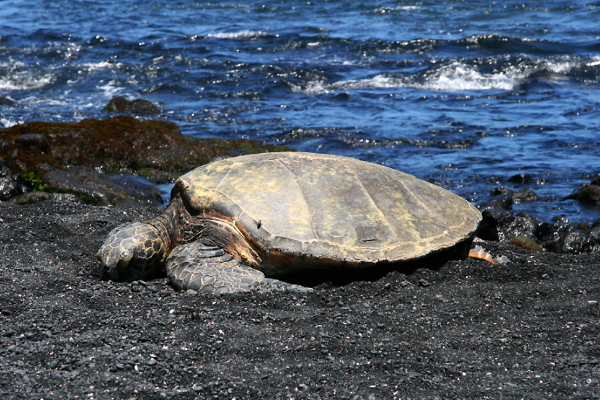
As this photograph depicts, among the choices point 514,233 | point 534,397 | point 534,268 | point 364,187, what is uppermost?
point 364,187

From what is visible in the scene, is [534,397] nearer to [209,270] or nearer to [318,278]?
[318,278]

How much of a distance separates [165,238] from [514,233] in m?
4.77

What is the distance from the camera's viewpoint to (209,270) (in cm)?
405

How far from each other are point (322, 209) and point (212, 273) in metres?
1.04

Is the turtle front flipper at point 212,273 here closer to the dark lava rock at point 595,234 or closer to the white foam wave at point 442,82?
the dark lava rock at point 595,234

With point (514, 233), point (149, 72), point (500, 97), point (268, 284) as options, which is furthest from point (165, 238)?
point (149, 72)

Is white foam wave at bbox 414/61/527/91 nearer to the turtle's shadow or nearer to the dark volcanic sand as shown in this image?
the dark volcanic sand

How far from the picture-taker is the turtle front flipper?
391 cm

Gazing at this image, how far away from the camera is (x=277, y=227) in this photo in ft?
13.4

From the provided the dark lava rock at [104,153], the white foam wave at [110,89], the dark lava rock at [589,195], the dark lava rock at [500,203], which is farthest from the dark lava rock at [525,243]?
the white foam wave at [110,89]

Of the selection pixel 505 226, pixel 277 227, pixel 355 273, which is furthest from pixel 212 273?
pixel 505 226

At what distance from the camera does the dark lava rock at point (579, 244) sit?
20.4 ft

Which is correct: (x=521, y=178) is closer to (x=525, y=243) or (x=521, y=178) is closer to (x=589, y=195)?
(x=589, y=195)

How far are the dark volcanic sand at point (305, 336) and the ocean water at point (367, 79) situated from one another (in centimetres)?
434
